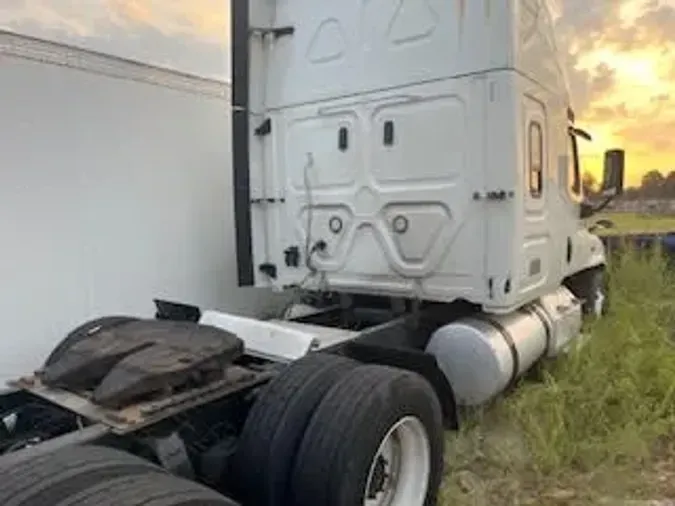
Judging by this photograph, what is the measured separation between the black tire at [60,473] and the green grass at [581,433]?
5.97 ft

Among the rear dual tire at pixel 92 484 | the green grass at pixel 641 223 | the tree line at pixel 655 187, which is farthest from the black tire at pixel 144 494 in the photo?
the green grass at pixel 641 223

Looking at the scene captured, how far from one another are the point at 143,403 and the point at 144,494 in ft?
2.29

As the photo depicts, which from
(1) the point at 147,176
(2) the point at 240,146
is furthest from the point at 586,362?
(1) the point at 147,176

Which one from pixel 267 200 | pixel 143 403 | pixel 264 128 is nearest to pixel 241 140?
pixel 264 128

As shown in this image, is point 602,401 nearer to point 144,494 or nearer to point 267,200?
point 267,200

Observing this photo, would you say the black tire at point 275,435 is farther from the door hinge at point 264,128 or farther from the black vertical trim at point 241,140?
the door hinge at point 264,128

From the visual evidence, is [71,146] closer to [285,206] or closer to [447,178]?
[285,206]

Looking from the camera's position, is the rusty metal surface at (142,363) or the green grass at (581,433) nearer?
the rusty metal surface at (142,363)

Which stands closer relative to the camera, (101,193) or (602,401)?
(101,193)

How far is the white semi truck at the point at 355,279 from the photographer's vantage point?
94.6 inches

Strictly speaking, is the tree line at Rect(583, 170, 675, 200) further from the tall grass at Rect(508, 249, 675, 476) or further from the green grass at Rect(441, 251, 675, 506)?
the green grass at Rect(441, 251, 675, 506)

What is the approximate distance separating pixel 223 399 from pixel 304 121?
7.37 ft

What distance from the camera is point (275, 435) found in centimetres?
244

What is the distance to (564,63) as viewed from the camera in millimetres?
4723
